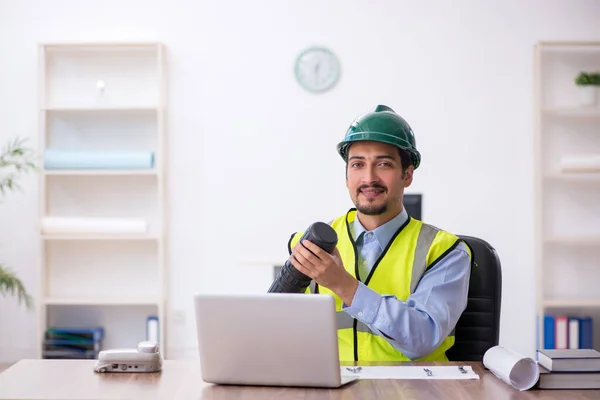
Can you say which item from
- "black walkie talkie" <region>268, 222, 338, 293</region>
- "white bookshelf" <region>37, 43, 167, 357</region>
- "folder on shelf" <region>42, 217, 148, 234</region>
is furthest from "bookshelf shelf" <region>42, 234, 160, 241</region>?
"black walkie talkie" <region>268, 222, 338, 293</region>

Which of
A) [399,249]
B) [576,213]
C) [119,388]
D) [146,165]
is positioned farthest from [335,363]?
[576,213]

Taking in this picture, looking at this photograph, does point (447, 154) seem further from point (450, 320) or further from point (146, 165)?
point (450, 320)

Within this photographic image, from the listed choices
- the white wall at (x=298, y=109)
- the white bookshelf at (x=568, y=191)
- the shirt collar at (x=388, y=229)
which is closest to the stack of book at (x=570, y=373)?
the shirt collar at (x=388, y=229)

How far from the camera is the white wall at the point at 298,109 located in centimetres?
507

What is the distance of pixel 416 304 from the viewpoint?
2.12 metres

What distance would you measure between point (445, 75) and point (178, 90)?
165 cm

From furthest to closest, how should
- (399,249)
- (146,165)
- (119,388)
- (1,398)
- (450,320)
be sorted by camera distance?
(146,165) → (399,249) → (450,320) → (119,388) → (1,398)

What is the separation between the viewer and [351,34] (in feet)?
16.7

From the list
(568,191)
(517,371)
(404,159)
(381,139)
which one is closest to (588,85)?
(568,191)

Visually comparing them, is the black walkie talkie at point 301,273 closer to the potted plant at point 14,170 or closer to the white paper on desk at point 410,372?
the white paper on desk at point 410,372

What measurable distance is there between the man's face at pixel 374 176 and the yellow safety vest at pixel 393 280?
0.38ft

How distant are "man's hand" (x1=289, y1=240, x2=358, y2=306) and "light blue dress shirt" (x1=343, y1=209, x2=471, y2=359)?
88mm

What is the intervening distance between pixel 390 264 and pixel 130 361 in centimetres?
74

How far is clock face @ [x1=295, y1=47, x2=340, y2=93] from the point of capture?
5.07 metres
